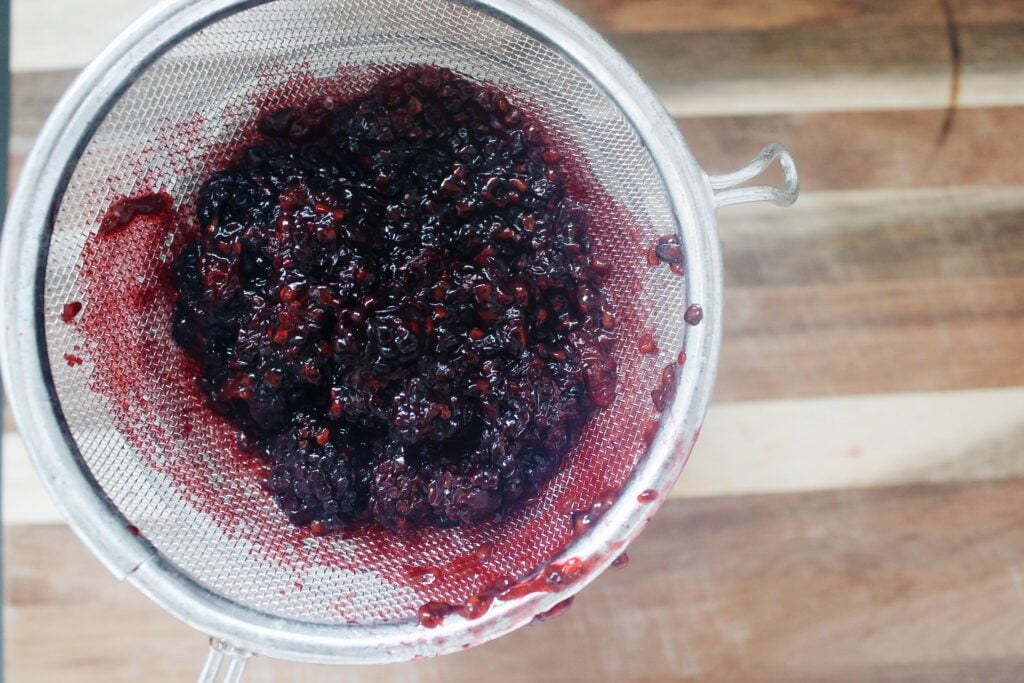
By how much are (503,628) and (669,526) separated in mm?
464

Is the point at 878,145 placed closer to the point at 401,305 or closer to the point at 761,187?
the point at 761,187

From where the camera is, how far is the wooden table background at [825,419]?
4.66 feet

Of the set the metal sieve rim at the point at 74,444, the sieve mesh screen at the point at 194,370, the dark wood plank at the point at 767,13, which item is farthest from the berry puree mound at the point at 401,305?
the dark wood plank at the point at 767,13

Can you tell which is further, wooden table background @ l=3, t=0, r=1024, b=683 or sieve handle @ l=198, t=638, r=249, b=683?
wooden table background @ l=3, t=0, r=1024, b=683

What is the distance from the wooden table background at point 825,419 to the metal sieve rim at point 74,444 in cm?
36

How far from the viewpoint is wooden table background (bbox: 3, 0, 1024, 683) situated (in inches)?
55.9

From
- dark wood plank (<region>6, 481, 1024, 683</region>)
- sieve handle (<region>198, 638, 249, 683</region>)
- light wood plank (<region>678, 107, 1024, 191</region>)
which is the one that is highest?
light wood plank (<region>678, 107, 1024, 191</region>)

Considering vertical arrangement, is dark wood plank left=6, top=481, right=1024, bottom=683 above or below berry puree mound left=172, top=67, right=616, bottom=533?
below

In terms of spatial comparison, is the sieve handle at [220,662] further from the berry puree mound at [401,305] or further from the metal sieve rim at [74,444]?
the berry puree mound at [401,305]

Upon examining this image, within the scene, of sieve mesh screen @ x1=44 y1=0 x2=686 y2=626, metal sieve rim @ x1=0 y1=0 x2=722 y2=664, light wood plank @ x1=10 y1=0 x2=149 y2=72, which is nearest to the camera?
metal sieve rim @ x1=0 y1=0 x2=722 y2=664

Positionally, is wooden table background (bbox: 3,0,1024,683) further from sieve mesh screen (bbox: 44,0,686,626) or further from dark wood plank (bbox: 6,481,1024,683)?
sieve mesh screen (bbox: 44,0,686,626)

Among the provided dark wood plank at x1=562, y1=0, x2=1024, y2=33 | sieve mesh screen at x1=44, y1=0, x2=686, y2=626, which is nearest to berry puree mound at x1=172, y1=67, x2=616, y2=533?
sieve mesh screen at x1=44, y1=0, x2=686, y2=626

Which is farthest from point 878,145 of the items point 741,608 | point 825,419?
point 741,608

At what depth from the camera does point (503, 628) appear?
109 cm
